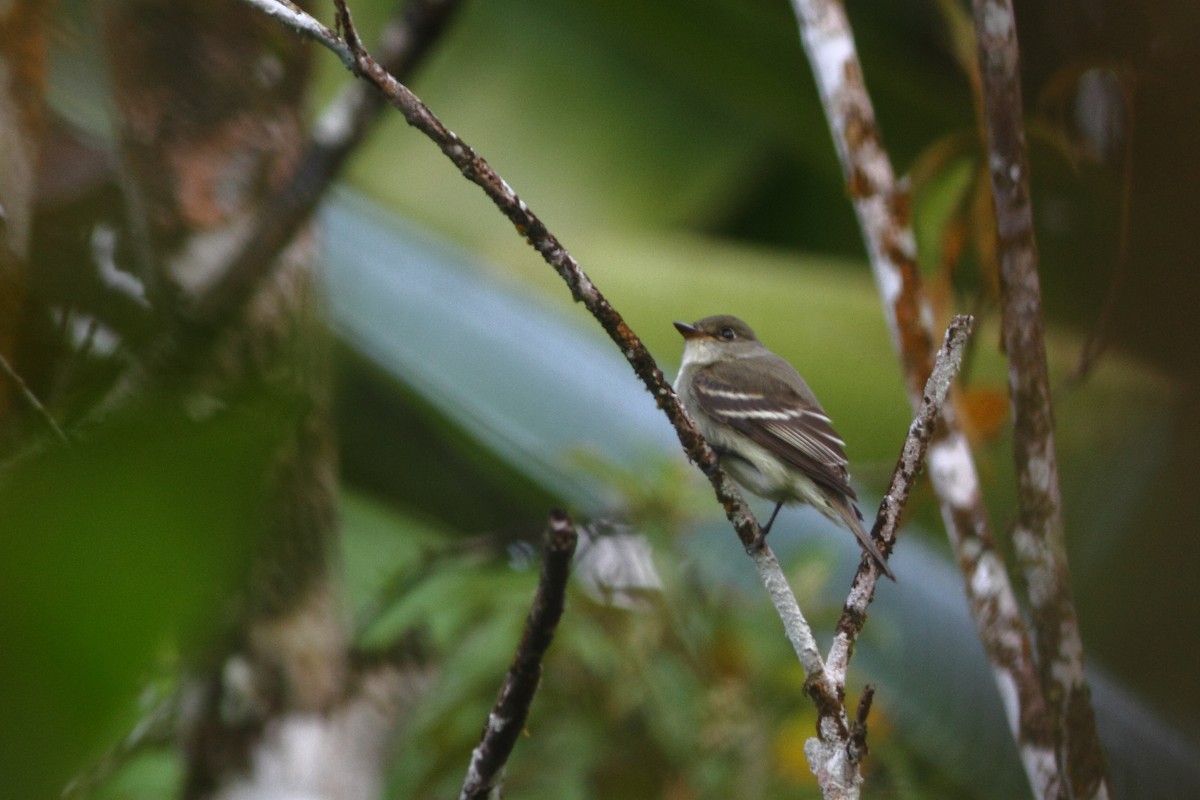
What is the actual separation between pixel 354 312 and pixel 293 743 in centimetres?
152

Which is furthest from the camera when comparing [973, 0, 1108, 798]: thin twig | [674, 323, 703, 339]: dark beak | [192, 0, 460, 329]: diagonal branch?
[192, 0, 460, 329]: diagonal branch

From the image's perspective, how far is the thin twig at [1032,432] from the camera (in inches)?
42.1

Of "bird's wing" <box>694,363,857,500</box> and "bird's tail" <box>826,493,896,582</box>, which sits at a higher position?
"bird's wing" <box>694,363,857,500</box>

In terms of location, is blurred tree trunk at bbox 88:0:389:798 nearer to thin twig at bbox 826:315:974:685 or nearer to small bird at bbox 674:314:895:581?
small bird at bbox 674:314:895:581

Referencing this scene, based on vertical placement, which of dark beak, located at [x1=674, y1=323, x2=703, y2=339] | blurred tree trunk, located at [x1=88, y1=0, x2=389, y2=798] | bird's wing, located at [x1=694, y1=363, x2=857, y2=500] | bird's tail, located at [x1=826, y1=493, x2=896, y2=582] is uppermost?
dark beak, located at [x1=674, y1=323, x2=703, y2=339]

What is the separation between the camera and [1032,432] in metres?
1.11

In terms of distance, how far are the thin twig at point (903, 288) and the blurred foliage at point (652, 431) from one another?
16cm

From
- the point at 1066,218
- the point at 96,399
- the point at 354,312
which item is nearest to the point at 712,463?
the point at 96,399

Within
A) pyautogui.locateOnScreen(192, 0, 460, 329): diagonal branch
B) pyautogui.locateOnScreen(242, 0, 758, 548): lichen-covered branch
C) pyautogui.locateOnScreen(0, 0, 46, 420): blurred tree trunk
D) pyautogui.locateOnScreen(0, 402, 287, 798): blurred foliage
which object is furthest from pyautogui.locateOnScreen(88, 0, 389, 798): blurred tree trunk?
pyautogui.locateOnScreen(0, 402, 287, 798): blurred foliage

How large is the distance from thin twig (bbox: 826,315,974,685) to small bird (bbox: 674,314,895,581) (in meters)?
0.49

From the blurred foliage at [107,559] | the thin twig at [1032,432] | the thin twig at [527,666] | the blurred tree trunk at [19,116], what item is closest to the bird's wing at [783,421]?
the thin twig at [1032,432]

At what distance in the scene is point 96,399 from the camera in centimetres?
45

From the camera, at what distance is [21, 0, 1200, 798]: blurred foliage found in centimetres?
40

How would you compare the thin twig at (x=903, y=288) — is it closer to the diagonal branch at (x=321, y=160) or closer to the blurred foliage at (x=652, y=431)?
the blurred foliage at (x=652, y=431)
